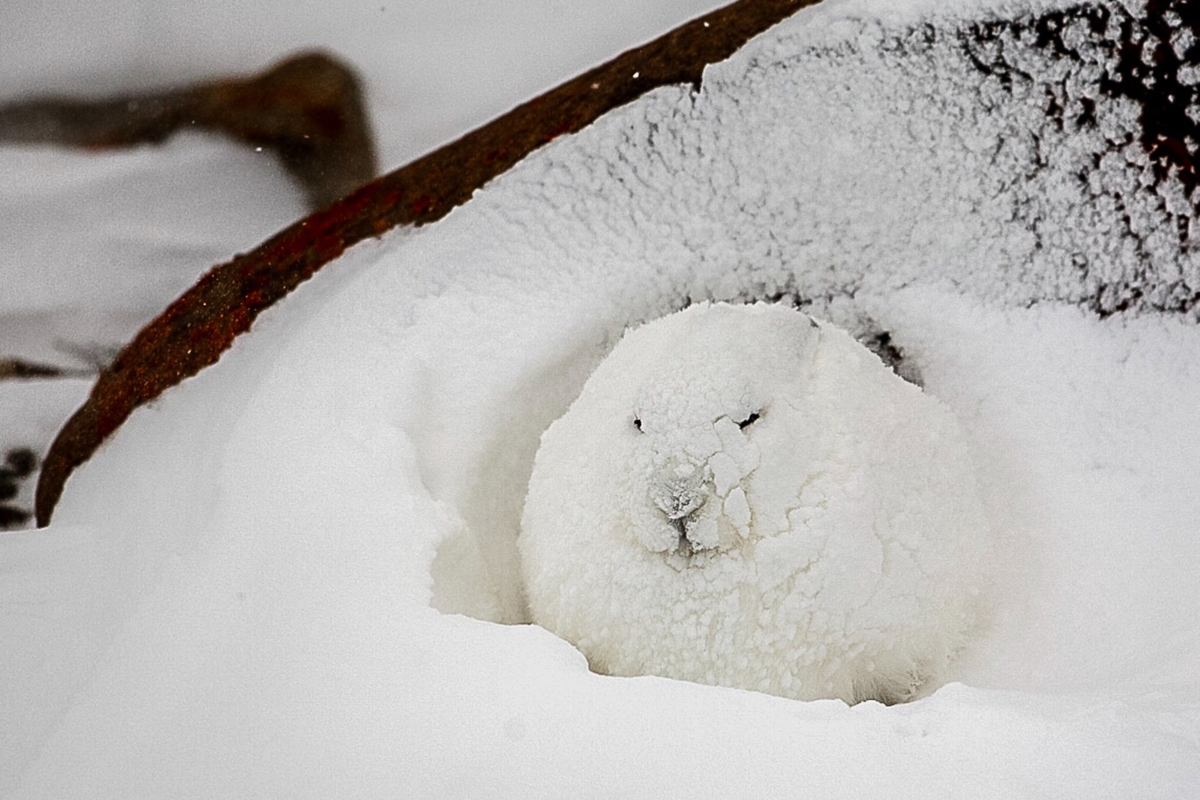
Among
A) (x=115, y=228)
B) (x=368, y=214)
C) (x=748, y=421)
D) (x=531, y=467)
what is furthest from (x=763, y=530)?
(x=115, y=228)

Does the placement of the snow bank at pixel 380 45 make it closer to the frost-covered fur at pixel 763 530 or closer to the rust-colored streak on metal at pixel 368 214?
the rust-colored streak on metal at pixel 368 214

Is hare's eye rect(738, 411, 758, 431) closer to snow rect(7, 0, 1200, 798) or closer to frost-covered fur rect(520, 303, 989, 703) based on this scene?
frost-covered fur rect(520, 303, 989, 703)

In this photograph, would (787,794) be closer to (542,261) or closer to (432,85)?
(542,261)

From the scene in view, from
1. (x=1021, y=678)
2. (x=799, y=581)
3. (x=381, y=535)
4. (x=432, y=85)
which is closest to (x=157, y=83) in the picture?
(x=432, y=85)

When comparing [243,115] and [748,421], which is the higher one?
[243,115]

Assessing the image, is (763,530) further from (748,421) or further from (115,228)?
(115,228)

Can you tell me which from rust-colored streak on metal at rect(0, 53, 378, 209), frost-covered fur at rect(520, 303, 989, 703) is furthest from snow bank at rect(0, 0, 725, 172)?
frost-covered fur at rect(520, 303, 989, 703)
